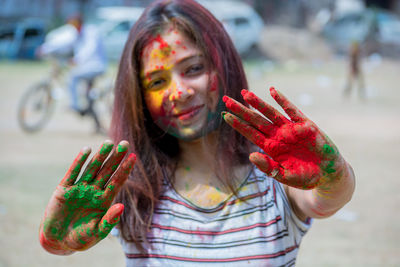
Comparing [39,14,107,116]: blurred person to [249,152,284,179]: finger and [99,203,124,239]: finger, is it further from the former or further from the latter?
[249,152,284,179]: finger

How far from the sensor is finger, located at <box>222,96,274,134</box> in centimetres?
123

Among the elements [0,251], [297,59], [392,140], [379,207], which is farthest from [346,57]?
[0,251]

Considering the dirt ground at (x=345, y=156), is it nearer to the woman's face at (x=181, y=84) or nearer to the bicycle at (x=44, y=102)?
the bicycle at (x=44, y=102)

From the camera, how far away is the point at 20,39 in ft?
52.1

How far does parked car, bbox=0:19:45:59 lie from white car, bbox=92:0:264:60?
7.03 feet

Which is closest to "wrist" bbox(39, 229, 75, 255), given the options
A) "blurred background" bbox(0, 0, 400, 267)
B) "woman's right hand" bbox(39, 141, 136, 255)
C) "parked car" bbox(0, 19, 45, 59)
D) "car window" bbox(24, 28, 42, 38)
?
"woman's right hand" bbox(39, 141, 136, 255)

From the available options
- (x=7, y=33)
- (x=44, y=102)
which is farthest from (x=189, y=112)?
(x=7, y=33)

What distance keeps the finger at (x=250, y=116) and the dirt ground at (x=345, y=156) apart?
2.31 m

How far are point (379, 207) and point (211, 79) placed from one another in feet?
10.4

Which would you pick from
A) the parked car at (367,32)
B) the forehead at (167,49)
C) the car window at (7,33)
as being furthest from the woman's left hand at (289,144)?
the parked car at (367,32)

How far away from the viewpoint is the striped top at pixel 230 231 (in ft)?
4.41

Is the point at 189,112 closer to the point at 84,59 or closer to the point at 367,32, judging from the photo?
the point at 84,59

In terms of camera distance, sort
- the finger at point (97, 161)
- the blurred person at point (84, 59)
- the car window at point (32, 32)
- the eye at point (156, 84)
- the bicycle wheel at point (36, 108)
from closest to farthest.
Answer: the finger at point (97, 161), the eye at point (156, 84), the blurred person at point (84, 59), the bicycle wheel at point (36, 108), the car window at point (32, 32)

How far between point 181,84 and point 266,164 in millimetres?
431
